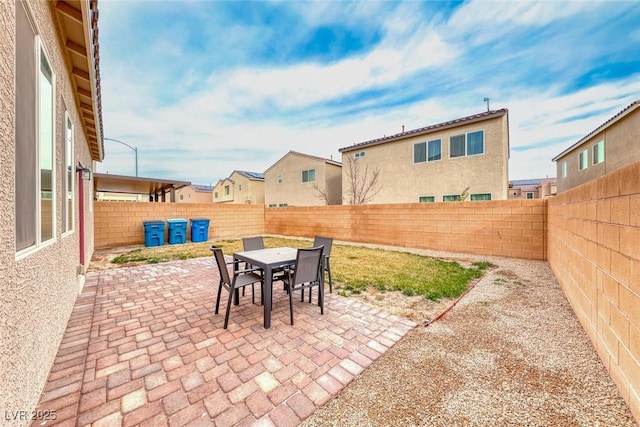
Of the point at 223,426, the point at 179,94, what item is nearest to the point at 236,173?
the point at 179,94

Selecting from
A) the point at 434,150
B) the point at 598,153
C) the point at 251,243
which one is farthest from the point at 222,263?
the point at 598,153

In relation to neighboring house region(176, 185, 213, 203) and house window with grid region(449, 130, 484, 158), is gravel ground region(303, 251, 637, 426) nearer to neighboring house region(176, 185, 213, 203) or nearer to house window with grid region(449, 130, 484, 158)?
house window with grid region(449, 130, 484, 158)

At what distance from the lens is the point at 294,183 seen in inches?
897

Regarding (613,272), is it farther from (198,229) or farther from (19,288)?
(198,229)

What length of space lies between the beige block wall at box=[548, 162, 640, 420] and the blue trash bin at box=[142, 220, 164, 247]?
1294 centimetres

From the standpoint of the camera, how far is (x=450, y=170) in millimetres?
14109

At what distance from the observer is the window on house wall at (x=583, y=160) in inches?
603

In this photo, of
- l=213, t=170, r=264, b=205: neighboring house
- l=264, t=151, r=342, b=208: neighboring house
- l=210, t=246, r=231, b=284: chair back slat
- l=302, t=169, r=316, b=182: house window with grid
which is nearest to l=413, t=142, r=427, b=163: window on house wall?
l=264, t=151, r=342, b=208: neighboring house

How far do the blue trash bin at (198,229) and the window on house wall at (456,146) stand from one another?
13.9 meters

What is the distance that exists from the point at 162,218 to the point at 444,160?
Answer: 15427 millimetres

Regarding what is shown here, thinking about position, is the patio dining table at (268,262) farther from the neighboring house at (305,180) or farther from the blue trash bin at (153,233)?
the neighboring house at (305,180)

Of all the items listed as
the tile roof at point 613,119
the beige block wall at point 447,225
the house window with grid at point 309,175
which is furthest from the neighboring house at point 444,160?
the beige block wall at point 447,225

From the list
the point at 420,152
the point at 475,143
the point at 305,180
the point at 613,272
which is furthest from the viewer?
the point at 305,180

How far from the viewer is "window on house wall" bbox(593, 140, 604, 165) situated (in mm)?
13742
